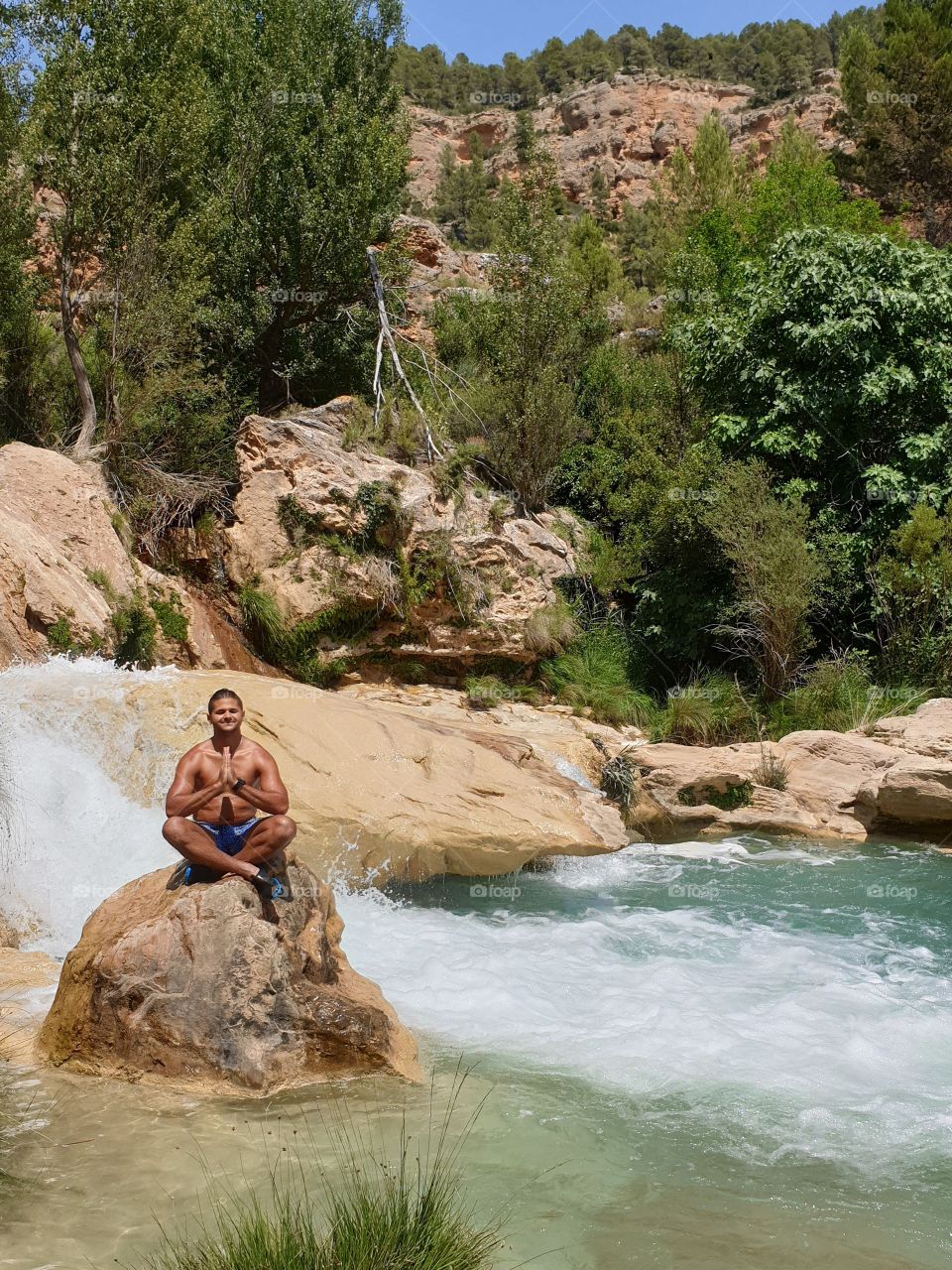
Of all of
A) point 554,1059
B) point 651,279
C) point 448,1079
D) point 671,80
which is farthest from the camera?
point 671,80

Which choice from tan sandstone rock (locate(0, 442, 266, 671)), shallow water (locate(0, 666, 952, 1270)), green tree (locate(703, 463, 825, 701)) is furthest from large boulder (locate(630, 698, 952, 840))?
tan sandstone rock (locate(0, 442, 266, 671))

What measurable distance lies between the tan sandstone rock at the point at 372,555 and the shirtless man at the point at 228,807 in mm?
8258

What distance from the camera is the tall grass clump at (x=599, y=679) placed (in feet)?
48.3

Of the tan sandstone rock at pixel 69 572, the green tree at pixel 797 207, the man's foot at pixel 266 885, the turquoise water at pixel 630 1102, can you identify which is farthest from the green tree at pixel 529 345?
the man's foot at pixel 266 885

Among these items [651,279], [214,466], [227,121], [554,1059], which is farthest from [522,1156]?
[651,279]

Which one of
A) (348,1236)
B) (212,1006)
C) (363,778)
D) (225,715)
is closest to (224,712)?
(225,715)

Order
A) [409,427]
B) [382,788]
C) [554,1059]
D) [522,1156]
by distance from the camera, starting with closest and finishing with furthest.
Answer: [522,1156] < [554,1059] < [382,788] < [409,427]

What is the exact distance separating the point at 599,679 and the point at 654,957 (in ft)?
26.3

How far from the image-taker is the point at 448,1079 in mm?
5109

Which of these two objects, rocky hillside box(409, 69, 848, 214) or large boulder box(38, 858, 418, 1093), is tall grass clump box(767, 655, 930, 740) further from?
rocky hillside box(409, 69, 848, 214)

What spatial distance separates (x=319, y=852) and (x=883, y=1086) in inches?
174

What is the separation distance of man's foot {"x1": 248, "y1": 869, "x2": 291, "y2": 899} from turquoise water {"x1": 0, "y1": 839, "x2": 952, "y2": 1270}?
956 mm

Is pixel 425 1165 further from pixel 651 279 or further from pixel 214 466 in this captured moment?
pixel 651 279

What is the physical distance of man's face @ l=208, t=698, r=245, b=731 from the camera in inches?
209
